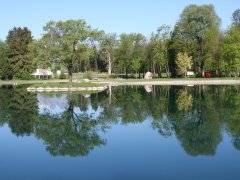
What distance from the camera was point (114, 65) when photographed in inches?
3743

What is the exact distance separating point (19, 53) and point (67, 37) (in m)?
41.4

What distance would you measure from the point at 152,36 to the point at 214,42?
1684 centimetres

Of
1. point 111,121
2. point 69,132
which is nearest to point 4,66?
point 111,121

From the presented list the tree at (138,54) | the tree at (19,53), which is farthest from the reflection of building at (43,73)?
the tree at (138,54)

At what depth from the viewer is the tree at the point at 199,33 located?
239ft

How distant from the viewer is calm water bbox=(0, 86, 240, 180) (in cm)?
1144

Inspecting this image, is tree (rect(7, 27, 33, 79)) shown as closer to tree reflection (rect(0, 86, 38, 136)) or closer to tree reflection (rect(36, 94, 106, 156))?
tree reflection (rect(0, 86, 38, 136))

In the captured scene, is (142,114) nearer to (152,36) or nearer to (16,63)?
(152,36)

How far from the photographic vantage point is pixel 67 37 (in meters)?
53.9

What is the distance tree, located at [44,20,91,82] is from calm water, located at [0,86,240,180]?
28.1m

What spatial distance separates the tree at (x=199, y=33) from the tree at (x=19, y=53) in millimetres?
37333

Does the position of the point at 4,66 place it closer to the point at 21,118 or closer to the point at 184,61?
the point at 184,61

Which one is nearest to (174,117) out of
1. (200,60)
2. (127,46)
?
(200,60)

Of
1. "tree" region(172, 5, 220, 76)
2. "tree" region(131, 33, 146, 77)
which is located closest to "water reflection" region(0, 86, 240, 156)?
"tree" region(172, 5, 220, 76)
